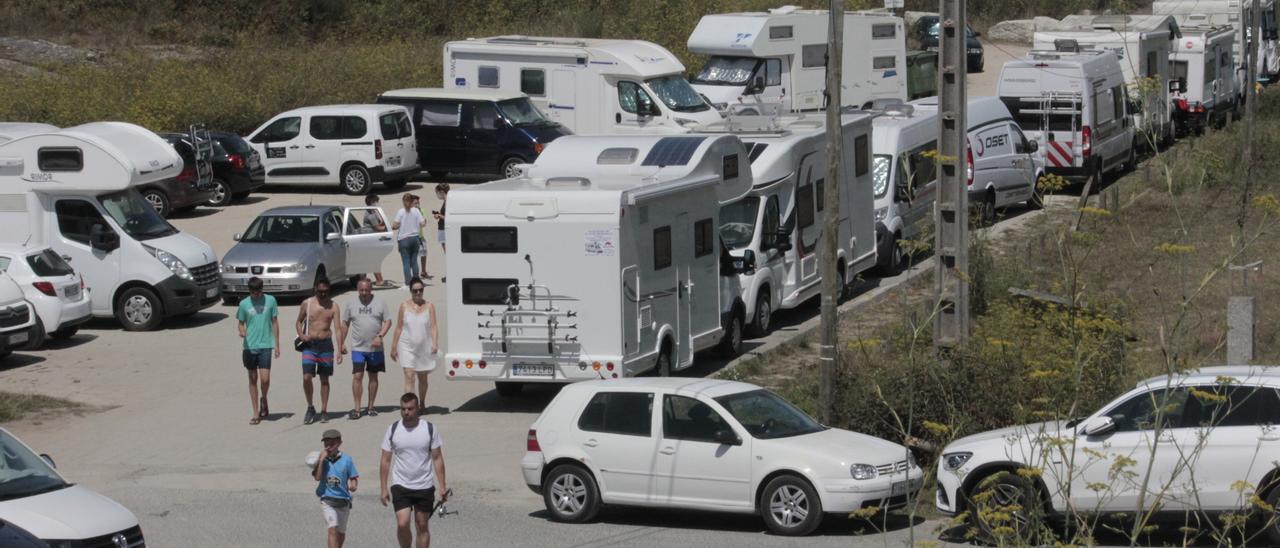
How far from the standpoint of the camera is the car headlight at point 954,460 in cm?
1313

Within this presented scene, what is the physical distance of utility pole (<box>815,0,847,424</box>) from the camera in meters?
15.8

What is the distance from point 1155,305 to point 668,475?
10.9 metres

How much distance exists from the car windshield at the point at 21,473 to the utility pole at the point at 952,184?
817 cm

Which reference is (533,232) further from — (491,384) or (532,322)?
(491,384)

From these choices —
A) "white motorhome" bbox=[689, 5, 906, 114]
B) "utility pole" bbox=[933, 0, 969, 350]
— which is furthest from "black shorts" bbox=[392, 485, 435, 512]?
"white motorhome" bbox=[689, 5, 906, 114]

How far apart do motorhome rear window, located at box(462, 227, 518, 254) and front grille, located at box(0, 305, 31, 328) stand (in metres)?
6.82

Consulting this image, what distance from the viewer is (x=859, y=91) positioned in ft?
132

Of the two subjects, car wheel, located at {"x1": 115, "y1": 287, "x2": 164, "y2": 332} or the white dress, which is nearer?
the white dress

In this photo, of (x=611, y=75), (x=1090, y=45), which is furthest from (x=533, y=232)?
(x=1090, y=45)

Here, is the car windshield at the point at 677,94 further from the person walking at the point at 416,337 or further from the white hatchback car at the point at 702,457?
the white hatchback car at the point at 702,457

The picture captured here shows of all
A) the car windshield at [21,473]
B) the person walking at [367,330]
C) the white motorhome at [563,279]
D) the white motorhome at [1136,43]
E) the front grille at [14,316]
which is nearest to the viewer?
the car windshield at [21,473]

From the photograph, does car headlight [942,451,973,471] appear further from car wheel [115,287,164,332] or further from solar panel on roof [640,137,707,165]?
car wheel [115,287,164,332]

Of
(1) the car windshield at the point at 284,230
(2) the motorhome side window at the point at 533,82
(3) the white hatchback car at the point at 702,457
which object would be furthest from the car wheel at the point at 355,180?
(3) the white hatchback car at the point at 702,457

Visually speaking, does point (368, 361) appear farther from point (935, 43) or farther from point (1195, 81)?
point (935, 43)
